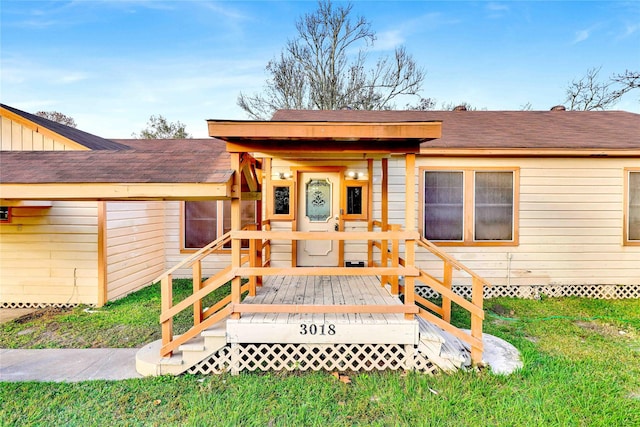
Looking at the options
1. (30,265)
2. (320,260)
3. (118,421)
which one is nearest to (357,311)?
(118,421)

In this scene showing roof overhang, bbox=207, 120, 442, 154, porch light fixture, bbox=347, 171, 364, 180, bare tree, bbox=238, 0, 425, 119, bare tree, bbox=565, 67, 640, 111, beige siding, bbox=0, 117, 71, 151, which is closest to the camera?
roof overhang, bbox=207, 120, 442, 154

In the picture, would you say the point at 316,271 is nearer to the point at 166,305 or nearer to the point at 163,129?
the point at 166,305

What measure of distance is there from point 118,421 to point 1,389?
1.38 meters

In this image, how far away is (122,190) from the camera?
3.06 metres

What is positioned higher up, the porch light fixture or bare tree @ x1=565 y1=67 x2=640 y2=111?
bare tree @ x1=565 y1=67 x2=640 y2=111

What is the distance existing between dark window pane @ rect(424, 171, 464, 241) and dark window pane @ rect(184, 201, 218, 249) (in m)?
4.63

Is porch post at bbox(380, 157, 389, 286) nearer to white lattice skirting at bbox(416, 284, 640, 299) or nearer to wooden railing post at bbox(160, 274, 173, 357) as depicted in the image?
white lattice skirting at bbox(416, 284, 640, 299)

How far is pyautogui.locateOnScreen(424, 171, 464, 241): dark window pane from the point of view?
596 cm

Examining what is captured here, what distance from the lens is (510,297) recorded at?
19.6 ft

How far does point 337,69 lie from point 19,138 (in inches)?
509

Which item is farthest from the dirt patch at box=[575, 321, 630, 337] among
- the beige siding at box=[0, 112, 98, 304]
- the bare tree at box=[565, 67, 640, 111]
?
the bare tree at box=[565, 67, 640, 111]

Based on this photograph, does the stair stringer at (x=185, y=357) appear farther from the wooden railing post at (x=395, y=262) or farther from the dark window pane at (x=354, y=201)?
the dark window pane at (x=354, y=201)

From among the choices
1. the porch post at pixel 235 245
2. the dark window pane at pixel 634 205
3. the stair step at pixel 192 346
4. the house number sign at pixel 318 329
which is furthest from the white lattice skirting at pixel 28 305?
the dark window pane at pixel 634 205

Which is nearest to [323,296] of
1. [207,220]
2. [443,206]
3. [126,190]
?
[126,190]
